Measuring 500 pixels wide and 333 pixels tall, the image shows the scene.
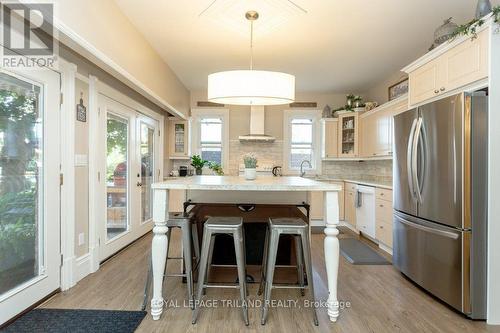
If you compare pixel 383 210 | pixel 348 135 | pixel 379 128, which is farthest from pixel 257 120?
pixel 383 210

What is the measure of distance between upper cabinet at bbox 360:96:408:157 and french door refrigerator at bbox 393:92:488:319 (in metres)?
1.51

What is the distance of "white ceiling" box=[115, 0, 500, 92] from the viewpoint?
284 cm


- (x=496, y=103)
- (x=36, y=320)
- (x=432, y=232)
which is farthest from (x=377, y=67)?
(x=36, y=320)

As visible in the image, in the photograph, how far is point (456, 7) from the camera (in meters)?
2.83

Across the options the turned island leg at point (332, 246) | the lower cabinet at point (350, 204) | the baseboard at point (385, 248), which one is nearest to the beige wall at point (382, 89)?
the lower cabinet at point (350, 204)

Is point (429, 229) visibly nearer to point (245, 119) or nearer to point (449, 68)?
point (449, 68)

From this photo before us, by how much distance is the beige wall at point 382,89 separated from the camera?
4830mm

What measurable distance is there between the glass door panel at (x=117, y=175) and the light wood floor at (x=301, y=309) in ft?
1.98

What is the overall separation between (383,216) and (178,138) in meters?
3.97

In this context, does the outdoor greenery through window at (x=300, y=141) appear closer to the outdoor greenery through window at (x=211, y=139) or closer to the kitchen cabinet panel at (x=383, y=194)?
the outdoor greenery through window at (x=211, y=139)

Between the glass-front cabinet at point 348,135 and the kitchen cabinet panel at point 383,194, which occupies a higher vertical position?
the glass-front cabinet at point 348,135

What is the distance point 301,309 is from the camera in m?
2.38

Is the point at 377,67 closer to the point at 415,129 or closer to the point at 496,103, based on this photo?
the point at 415,129

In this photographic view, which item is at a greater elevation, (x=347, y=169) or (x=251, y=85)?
(x=251, y=85)
